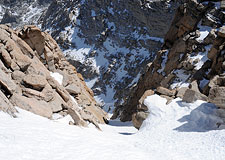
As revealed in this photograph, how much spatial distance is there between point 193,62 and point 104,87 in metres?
42.9

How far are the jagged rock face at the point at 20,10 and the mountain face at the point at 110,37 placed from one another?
40.0 metres

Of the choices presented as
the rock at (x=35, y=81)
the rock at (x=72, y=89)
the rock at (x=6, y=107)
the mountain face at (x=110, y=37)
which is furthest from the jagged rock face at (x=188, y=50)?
the mountain face at (x=110, y=37)

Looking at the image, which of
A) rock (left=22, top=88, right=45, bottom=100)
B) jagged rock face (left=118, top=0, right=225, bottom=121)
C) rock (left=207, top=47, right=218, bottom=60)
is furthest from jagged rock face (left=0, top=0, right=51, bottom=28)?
rock (left=22, top=88, right=45, bottom=100)

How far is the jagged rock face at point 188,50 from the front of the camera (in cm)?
2234

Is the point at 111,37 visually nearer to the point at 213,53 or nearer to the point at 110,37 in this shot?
the point at 110,37

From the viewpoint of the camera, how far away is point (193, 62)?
2475 centimetres

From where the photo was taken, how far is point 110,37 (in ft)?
244

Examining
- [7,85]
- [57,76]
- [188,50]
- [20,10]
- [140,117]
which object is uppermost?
[20,10]

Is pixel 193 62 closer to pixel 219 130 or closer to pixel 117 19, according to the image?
pixel 219 130

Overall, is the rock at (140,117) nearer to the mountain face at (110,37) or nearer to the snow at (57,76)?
the snow at (57,76)

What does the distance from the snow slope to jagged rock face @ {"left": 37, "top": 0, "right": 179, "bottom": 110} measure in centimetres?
4081

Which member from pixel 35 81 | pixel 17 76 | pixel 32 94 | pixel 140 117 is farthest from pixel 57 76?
pixel 140 117

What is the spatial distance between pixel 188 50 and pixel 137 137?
17.1 meters

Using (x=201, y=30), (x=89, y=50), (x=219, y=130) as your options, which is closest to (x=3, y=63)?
(x=219, y=130)
